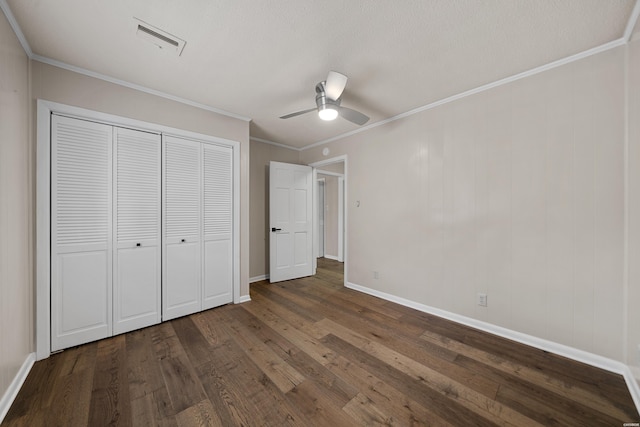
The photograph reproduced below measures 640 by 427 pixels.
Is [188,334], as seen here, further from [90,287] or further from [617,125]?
[617,125]

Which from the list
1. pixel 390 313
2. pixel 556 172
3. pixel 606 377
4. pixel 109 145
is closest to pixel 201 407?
pixel 390 313

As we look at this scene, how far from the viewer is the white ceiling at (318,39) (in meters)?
1.47

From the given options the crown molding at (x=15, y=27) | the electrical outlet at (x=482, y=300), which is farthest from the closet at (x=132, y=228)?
the electrical outlet at (x=482, y=300)

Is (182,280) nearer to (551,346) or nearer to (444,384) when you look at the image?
(444,384)

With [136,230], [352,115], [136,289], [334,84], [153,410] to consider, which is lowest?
[153,410]

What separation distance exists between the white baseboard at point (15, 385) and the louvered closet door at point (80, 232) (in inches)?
7.3

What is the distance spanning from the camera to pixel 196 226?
2.80 meters

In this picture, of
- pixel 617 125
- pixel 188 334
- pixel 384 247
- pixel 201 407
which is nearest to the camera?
pixel 201 407

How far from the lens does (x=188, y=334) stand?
2.34 metres

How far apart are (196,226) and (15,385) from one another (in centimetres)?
167

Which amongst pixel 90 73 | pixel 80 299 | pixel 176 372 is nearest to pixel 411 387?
pixel 176 372

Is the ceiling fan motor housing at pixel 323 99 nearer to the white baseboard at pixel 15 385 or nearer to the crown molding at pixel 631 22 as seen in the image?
the crown molding at pixel 631 22

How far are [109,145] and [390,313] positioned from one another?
3435mm

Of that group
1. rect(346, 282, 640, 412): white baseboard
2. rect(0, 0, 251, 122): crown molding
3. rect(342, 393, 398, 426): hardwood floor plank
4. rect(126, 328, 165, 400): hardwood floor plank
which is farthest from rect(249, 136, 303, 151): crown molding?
rect(342, 393, 398, 426): hardwood floor plank
